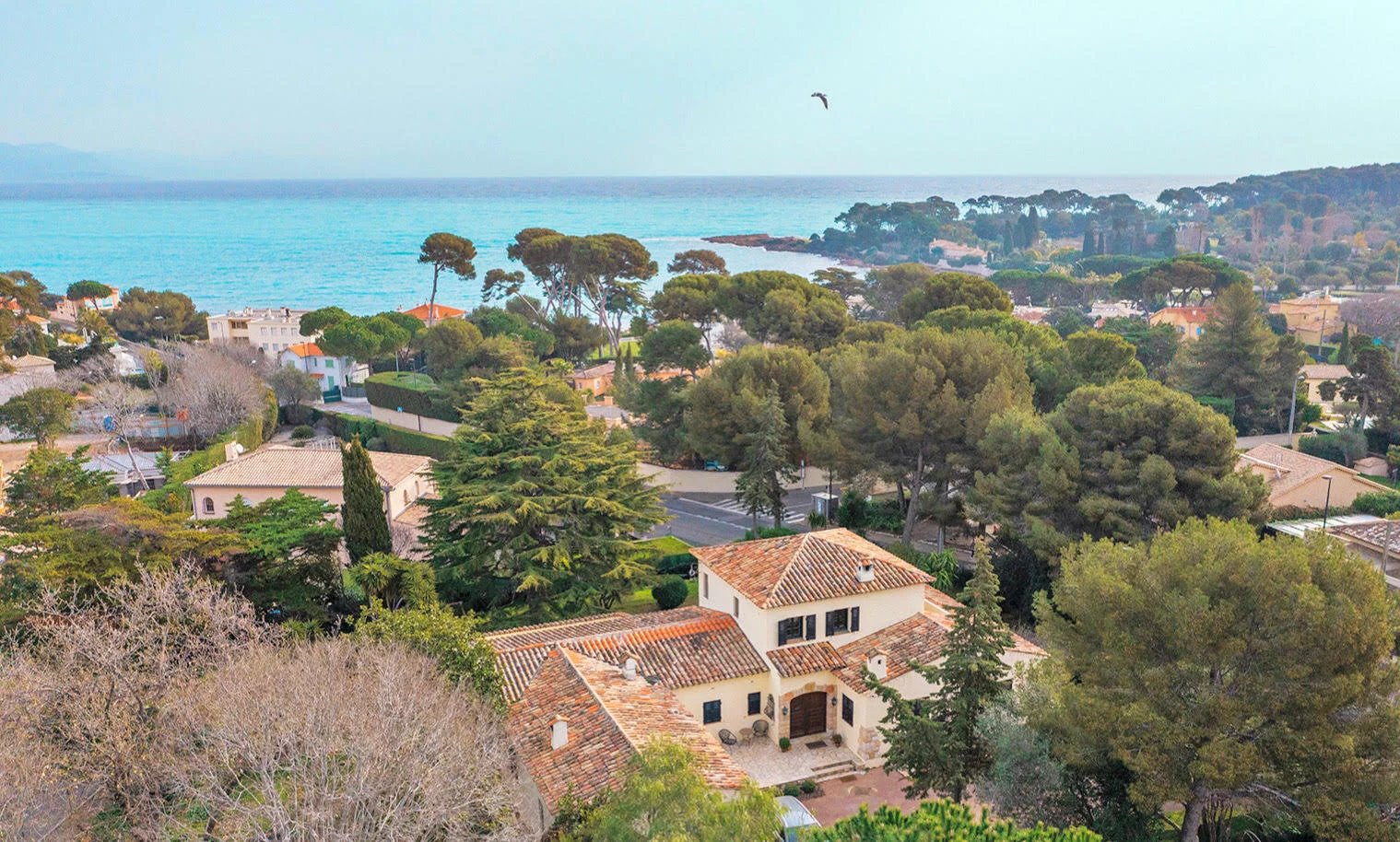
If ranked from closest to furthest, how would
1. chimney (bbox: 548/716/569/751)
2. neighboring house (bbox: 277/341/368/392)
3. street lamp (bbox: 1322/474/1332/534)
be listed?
chimney (bbox: 548/716/569/751), street lamp (bbox: 1322/474/1332/534), neighboring house (bbox: 277/341/368/392)

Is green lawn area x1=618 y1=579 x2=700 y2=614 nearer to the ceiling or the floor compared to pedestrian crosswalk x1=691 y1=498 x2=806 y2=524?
nearer to the ceiling

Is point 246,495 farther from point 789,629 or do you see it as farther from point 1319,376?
point 1319,376

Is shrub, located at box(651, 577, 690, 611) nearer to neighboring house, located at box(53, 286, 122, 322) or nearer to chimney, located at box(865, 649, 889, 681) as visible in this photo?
chimney, located at box(865, 649, 889, 681)

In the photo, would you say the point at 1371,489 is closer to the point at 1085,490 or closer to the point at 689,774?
the point at 1085,490

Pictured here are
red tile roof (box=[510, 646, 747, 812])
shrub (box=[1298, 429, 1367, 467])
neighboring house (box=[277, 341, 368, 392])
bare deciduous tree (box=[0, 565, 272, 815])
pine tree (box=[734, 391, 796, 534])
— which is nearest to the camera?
bare deciduous tree (box=[0, 565, 272, 815])

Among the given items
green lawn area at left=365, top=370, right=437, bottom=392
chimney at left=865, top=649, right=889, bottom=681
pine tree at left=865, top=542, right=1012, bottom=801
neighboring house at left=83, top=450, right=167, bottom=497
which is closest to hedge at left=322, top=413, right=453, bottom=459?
green lawn area at left=365, top=370, right=437, bottom=392

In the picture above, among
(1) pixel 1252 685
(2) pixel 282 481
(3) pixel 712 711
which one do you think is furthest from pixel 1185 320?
(1) pixel 1252 685

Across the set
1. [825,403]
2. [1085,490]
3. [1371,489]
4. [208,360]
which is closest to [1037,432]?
[1085,490]

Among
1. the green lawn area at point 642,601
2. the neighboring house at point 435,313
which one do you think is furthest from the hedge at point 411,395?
the green lawn area at point 642,601
